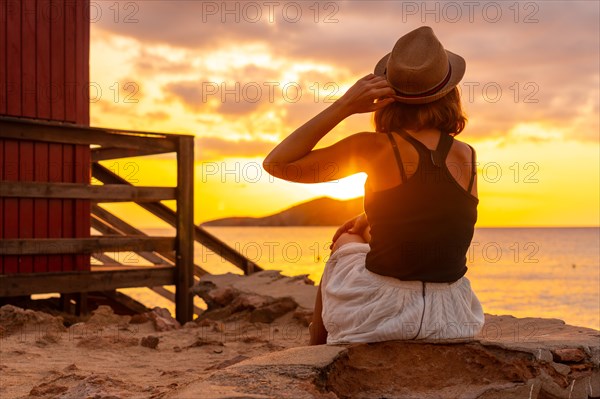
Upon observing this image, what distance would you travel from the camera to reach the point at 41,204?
784cm

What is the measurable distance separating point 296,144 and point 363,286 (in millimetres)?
676

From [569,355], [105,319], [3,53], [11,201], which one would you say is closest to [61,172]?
[11,201]

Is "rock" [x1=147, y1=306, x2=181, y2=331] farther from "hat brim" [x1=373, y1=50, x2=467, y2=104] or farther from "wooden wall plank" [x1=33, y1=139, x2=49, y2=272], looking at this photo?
"hat brim" [x1=373, y1=50, x2=467, y2=104]

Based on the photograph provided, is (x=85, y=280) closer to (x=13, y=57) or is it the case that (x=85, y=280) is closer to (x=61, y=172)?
(x=61, y=172)

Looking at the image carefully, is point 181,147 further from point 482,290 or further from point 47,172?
point 482,290

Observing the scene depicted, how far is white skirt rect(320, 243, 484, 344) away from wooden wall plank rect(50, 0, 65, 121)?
5.95 m

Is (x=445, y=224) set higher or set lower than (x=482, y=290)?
higher

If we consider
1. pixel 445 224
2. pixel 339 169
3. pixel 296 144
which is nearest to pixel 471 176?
pixel 445 224

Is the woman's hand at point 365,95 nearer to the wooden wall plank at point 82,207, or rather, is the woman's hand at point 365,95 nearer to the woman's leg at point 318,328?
the woman's leg at point 318,328

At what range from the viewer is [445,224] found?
9.80 ft

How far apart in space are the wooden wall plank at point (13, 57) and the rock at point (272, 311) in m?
3.55

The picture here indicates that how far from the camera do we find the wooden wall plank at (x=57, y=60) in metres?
8.12

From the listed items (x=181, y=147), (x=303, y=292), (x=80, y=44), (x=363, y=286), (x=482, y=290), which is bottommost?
(x=482, y=290)

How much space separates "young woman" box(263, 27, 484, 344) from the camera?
116 inches
